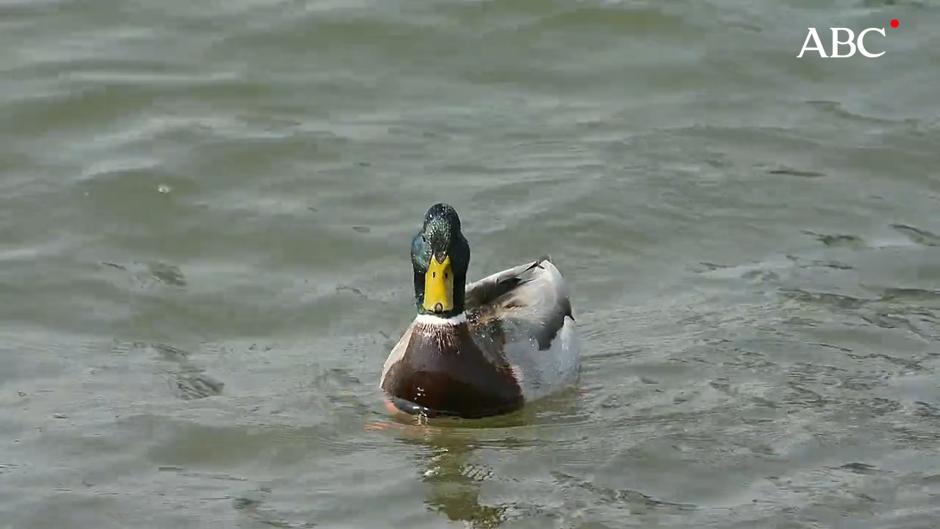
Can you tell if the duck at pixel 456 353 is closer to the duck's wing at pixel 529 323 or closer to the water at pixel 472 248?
the duck's wing at pixel 529 323

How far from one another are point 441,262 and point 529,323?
2.45ft

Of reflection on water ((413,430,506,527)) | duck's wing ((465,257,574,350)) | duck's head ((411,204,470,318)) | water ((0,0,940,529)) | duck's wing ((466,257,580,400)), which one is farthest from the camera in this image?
duck's wing ((465,257,574,350))

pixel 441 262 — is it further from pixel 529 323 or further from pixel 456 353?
pixel 529 323

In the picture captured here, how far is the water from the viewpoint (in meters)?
7.15

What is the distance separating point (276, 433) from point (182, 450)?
417 mm

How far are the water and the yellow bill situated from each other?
55 centimetres

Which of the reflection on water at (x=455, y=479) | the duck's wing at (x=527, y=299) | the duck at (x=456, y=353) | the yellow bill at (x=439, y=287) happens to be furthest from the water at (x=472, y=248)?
the yellow bill at (x=439, y=287)

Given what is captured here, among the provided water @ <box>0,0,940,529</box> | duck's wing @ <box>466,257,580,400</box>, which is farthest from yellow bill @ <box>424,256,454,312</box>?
water @ <box>0,0,940,529</box>

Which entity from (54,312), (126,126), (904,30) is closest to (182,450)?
(54,312)

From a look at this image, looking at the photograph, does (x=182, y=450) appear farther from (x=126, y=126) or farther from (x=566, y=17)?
(x=566, y=17)

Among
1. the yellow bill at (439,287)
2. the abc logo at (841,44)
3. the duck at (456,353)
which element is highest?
the abc logo at (841,44)

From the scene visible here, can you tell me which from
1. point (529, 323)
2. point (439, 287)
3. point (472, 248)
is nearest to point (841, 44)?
point (472, 248)

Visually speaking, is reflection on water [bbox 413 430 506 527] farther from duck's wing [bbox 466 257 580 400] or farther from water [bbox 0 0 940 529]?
duck's wing [bbox 466 257 580 400]

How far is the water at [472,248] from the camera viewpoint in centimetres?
715
